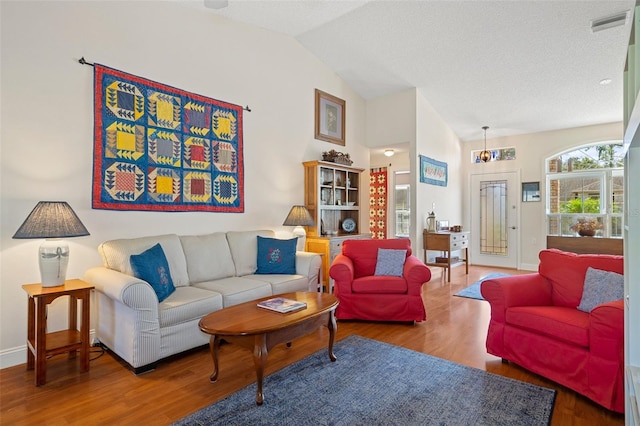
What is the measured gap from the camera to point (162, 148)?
3.41 meters

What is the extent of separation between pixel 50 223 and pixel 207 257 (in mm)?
1359

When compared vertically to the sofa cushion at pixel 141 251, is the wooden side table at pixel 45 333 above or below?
below

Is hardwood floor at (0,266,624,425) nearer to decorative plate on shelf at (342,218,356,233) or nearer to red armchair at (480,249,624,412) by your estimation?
red armchair at (480,249,624,412)

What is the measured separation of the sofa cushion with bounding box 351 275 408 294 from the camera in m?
3.42

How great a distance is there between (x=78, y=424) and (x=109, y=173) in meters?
2.02

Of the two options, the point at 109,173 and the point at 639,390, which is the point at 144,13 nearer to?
the point at 109,173

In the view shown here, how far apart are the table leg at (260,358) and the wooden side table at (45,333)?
1.36 meters

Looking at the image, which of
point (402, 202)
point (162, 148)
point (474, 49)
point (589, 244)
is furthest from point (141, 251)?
point (589, 244)

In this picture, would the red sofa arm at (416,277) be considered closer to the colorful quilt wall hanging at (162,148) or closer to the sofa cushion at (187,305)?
the sofa cushion at (187,305)

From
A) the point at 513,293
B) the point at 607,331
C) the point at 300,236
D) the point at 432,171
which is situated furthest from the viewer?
the point at 432,171

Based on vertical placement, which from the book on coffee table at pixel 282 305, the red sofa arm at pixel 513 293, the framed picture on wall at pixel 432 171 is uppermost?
the framed picture on wall at pixel 432 171

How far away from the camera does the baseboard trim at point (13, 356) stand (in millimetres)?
2525

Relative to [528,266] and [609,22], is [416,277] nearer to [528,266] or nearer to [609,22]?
[609,22]

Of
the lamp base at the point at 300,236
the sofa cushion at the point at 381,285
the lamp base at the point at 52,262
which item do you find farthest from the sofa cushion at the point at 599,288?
the lamp base at the point at 52,262
